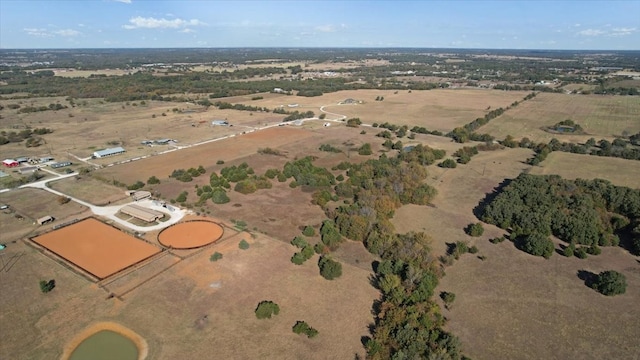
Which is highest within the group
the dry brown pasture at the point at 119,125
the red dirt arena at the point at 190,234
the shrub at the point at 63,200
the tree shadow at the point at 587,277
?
the dry brown pasture at the point at 119,125

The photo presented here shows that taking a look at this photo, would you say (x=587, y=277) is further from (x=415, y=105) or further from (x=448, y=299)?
(x=415, y=105)

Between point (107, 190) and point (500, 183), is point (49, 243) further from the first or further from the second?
point (500, 183)

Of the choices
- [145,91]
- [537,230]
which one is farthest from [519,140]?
[145,91]

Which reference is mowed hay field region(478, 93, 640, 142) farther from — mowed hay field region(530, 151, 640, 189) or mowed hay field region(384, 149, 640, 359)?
mowed hay field region(384, 149, 640, 359)

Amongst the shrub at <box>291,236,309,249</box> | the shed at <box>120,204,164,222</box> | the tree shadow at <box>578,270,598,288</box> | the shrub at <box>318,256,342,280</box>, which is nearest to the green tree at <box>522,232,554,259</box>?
the tree shadow at <box>578,270,598,288</box>

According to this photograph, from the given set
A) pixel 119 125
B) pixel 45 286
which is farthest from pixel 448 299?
pixel 119 125

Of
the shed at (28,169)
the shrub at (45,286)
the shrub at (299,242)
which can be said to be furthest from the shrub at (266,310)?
the shed at (28,169)

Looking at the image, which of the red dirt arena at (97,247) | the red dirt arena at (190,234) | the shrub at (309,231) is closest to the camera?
the red dirt arena at (97,247)

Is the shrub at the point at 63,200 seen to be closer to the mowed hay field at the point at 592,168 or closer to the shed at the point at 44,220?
the shed at the point at 44,220
